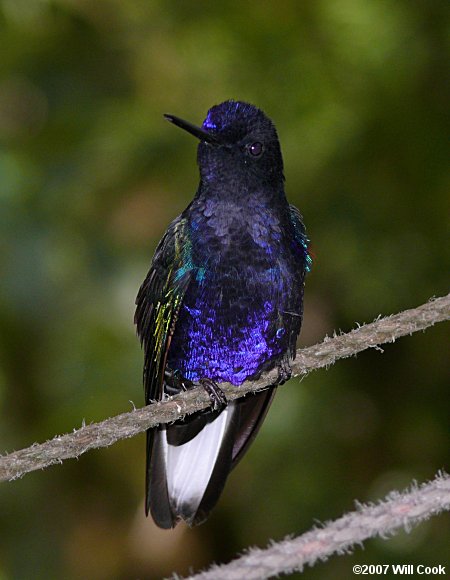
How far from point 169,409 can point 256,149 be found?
3.98ft

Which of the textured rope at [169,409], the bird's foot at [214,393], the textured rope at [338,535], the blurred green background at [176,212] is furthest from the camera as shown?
the blurred green background at [176,212]

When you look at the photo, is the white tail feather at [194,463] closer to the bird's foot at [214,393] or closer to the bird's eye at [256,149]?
the bird's foot at [214,393]

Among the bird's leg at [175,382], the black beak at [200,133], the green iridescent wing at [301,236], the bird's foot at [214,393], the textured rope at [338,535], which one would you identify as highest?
the black beak at [200,133]

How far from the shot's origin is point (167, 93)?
13.6 ft

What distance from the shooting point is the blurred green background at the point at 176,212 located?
12.7 feet

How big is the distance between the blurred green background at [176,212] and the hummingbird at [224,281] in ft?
2.83

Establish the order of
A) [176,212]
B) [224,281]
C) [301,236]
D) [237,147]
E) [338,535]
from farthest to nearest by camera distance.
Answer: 1. [176,212]
2. [301,236]
3. [237,147]
4. [224,281]
5. [338,535]

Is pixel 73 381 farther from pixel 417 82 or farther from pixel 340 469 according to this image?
pixel 417 82

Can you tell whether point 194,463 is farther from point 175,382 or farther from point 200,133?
point 200,133

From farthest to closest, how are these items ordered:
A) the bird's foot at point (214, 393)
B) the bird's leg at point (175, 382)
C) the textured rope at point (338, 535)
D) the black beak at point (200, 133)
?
1. the bird's leg at point (175, 382)
2. the black beak at point (200, 133)
3. the bird's foot at point (214, 393)
4. the textured rope at point (338, 535)

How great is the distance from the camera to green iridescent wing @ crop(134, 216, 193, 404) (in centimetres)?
280

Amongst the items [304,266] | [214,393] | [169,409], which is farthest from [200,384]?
[169,409]

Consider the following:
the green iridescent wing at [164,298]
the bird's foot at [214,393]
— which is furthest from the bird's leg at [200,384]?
the green iridescent wing at [164,298]

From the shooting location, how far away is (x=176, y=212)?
13.6ft
